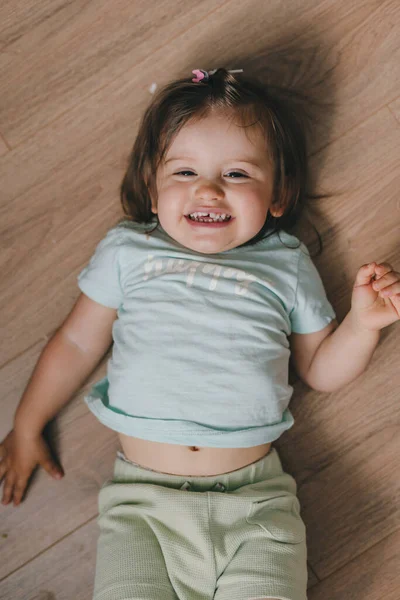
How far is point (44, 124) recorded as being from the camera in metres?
1.07

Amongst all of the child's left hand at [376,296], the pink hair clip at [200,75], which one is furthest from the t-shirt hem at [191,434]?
the pink hair clip at [200,75]

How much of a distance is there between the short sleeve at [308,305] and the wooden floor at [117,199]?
0.10 m

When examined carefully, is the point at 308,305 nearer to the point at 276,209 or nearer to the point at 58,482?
the point at 276,209

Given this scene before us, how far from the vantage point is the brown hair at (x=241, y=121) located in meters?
0.91

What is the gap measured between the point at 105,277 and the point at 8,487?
1.38 ft

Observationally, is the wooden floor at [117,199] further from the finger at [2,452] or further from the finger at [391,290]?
the finger at [391,290]

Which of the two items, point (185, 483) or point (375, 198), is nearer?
point (185, 483)

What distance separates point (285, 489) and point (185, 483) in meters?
0.17

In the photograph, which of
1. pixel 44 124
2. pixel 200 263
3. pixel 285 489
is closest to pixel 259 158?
pixel 200 263

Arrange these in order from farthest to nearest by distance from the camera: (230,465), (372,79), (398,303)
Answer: (372,79) < (230,465) < (398,303)

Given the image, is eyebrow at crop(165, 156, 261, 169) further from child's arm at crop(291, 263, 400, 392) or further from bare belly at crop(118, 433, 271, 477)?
bare belly at crop(118, 433, 271, 477)

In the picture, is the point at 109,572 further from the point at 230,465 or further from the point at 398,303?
the point at 398,303

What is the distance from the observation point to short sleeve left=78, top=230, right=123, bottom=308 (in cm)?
97

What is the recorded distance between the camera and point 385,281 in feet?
2.74
